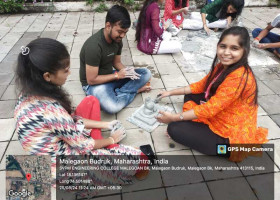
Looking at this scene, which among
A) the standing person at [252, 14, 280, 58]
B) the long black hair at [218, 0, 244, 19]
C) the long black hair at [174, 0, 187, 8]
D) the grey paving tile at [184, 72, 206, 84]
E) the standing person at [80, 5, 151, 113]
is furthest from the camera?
the long black hair at [174, 0, 187, 8]

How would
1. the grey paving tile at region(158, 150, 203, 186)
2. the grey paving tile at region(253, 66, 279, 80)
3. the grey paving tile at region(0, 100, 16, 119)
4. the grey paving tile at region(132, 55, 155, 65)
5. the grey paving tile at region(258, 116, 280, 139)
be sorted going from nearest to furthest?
the grey paving tile at region(158, 150, 203, 186) < the grey paving tile at region(258, 116, 280, 139) < the grey paving tile at region(0, 100, 16, 119) < the grey paving tile at region(253, 66, 279, 80) < the grey paving tile at region(132, 55, 155, 65)

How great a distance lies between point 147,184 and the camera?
2.00 m

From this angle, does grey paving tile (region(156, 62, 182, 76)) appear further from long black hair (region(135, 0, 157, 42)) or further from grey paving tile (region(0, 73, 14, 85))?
grey paving tile (region(0, 73, 14, 85))

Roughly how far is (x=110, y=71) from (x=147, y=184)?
154cm

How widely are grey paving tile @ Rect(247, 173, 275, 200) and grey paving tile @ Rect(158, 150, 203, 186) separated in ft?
1.63

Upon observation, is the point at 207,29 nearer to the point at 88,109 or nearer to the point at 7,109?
the point at 88,109

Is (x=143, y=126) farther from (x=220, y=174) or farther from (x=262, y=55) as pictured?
(x=262, y=55)

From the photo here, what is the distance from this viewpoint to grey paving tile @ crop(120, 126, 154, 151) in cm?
238

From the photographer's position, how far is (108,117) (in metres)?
2.74

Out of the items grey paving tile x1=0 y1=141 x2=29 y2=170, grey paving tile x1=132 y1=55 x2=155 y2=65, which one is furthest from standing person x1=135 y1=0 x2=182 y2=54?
grey paving tile x1=0 y1=141 x2=29 y2=170

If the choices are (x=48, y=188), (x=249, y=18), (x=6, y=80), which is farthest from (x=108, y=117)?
(x=249, y=18)

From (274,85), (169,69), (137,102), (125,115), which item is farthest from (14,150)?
(274,85)

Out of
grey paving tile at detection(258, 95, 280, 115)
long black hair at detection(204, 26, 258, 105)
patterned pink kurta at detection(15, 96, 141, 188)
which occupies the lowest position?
grey paving tile at detection(258, 95, 280, 115)

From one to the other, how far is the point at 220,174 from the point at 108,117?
146 cm
